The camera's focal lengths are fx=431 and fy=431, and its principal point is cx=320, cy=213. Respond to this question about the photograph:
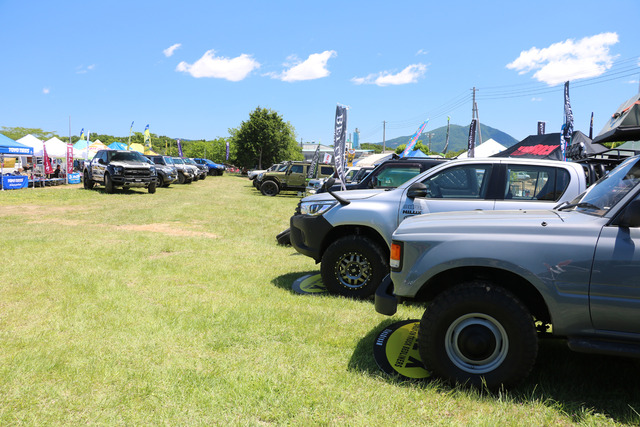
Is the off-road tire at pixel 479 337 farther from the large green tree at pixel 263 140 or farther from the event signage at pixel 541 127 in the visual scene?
the large green tree at pixel 263 140

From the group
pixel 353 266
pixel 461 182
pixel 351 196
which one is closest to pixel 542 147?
pixel 461 182

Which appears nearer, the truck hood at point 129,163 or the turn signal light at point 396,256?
the turn signal light at point 396,256

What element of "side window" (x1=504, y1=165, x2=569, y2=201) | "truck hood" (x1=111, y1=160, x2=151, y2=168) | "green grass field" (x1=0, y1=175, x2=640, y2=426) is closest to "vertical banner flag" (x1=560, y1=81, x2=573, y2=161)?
"side window" (x1=504, y1=165, x2=569, y2=201)

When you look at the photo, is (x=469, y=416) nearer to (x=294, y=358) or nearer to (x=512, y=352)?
(x=512, y=352)

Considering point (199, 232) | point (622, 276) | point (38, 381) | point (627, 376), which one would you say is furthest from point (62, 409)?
point (199, 232)

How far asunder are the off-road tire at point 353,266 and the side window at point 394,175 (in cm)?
214

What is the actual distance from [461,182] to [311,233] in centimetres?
192

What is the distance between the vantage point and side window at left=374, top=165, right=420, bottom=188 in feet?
23.4

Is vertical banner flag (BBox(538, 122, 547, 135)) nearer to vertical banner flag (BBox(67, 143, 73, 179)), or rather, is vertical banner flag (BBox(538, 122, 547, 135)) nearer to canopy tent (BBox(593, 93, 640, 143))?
canopy tent (BBox(593, 93, 640, 143))

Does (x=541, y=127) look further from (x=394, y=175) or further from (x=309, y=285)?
(x=309, y=285)

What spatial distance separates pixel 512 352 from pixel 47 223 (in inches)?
472

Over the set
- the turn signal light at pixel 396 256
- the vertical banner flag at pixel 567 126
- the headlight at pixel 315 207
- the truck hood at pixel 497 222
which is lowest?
the turn signal light at pixel 396 256

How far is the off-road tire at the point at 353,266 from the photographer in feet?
16.8

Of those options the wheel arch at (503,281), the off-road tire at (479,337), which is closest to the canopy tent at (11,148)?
the wheel arch at (503,281)
